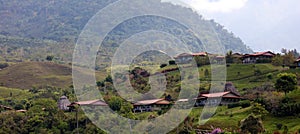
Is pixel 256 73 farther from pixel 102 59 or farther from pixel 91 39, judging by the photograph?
pixel 91 39

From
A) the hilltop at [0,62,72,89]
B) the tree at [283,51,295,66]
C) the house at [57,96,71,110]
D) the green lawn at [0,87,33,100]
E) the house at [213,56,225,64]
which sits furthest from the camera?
the hilltop at [0,62,72,89]

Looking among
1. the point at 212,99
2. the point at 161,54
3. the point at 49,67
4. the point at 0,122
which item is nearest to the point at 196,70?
the point at 212,99

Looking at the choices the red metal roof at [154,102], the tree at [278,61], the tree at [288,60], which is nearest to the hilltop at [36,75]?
the red metal roof at [154,102]

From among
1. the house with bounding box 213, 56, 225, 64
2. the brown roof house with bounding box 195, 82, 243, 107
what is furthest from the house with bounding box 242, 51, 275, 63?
the brown roof house with bounding box 195, 82, 243, 107

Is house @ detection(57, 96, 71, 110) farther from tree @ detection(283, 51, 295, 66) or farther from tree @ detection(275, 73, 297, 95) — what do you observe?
tree @ detection(283, 51, 295, 66)

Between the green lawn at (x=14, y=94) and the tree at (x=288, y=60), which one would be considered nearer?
the tree at (x=288, y=60)

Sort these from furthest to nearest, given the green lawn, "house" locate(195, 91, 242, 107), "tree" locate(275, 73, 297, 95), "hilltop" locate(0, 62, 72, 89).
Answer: "hilltop" locate(0, 62, 72, 89)
the green lawn
"house" locate(195, 91, 242, 107)
"tree" locate(275, 73, 297, 95)

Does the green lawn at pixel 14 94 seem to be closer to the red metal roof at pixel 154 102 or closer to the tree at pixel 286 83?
the red metal roof at pixel 154 102

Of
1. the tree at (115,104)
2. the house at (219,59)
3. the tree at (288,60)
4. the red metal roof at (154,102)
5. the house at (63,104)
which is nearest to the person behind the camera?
the tree at (115,104)

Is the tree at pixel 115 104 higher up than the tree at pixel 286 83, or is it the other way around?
the tree at pixel 286 83
